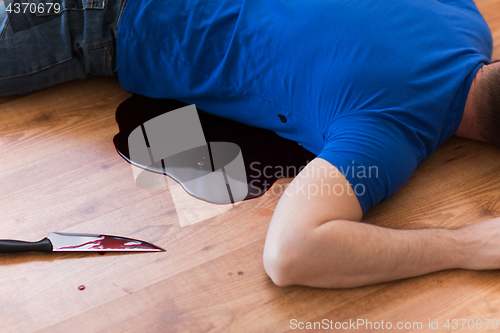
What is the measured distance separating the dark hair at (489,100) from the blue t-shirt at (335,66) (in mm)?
30

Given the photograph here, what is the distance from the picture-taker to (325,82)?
899mm

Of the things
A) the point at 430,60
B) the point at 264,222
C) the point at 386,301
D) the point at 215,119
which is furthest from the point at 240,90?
the point at 386,301

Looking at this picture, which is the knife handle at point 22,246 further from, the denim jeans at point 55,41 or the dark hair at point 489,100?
the dark hair at point 489,100

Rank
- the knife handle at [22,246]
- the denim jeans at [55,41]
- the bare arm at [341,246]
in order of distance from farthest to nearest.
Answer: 1. the denim jeans at [55,41]
2. the knife handle at [22,246]
3. the bare arm at [341,246]

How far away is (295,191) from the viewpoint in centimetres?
81

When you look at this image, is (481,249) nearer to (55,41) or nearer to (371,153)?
(371,153)

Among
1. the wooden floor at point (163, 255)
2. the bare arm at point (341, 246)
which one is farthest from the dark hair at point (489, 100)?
the bare arm at point (341, 246)

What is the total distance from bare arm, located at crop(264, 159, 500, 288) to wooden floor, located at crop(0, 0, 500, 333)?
1.8 inches

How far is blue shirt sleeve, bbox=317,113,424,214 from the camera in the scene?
81 centimetres

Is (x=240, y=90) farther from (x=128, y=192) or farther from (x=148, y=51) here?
(x=128, y=192)

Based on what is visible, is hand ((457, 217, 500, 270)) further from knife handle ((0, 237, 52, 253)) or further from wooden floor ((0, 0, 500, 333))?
knife handle ((0, 237, 52, 253))

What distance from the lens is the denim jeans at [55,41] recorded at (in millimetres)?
1033

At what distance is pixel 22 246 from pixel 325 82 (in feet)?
2.43

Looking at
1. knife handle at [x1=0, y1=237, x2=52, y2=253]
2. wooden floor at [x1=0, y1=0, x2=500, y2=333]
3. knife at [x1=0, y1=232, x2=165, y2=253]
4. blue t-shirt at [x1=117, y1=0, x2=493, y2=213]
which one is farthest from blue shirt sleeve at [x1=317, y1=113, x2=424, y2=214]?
knife handle at [x1=0, y1=237, x2=52, y2=253]
